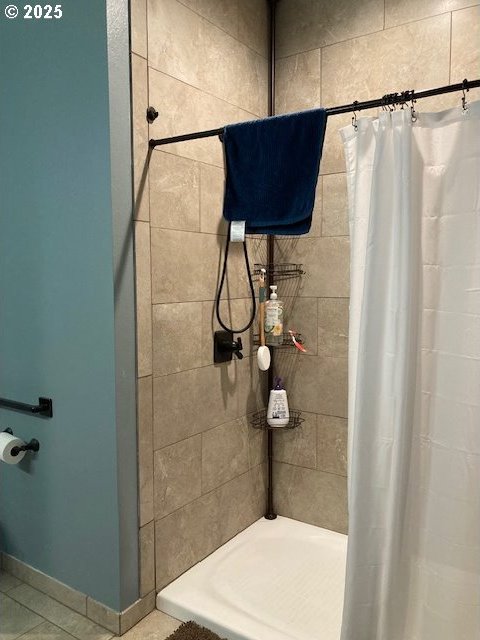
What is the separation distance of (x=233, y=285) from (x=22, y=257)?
89cm

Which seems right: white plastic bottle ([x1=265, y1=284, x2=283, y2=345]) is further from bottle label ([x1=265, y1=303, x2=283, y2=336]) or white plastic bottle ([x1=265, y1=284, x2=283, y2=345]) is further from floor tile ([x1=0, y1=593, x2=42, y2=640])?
floor tile ([x1=0, y1=593, x2=42, y2=640])

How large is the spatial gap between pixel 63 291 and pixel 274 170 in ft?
2.94

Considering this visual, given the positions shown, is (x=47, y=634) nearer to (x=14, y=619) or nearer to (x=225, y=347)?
(x=14, y=619)

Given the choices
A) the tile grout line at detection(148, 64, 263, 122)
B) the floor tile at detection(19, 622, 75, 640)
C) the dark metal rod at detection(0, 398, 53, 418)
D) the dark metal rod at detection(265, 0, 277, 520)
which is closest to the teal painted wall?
the dark metal rod at detection(0, 398, 53, 418)

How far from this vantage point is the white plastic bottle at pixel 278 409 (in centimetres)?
250

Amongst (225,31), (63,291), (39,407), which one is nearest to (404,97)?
(225,31)

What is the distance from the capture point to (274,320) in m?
2.42

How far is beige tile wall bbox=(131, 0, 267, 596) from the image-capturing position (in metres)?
1.91

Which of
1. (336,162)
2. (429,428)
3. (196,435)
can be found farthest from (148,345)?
Answer: (336,162)

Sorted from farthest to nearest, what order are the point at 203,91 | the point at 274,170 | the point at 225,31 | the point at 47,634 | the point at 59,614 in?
the point at 225,31 → the point at 203,91 → the point at 59,614 → the point at 47,634 → the point at 274,170

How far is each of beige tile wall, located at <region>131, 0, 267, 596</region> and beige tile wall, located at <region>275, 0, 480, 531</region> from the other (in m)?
0.23

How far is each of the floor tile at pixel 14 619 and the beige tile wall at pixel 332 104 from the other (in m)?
1.25

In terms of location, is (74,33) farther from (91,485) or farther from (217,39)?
(91,485)

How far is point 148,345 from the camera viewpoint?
1931mm
